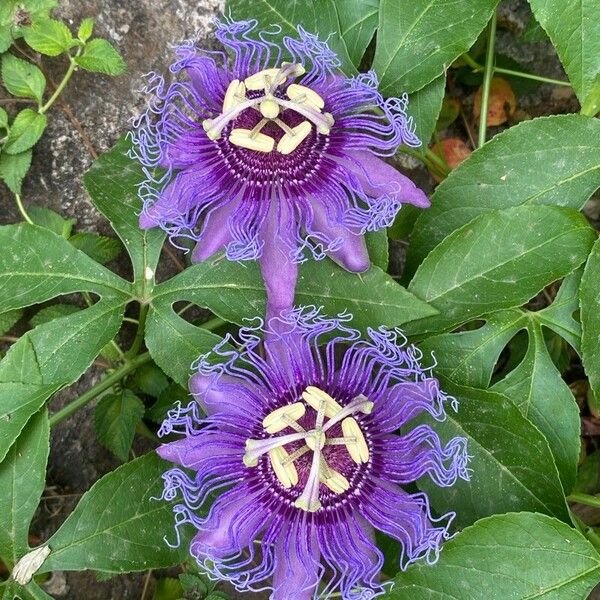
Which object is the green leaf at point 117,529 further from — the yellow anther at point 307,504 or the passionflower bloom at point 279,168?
the passionflower bloom at point 279,168

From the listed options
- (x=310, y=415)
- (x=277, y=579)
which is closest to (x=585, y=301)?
(x=310, y=415)

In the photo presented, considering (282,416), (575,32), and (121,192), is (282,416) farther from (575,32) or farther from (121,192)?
(575,32)

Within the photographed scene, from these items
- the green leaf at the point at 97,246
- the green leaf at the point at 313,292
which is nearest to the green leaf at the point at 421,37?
the green leaf at the point at 313,292

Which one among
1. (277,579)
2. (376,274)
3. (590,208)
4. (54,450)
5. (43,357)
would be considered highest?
(376,274)

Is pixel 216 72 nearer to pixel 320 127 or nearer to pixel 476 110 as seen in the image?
pixel 320 127

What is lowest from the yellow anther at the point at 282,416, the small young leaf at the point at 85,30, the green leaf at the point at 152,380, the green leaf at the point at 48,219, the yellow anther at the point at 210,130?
the green leaf at the point at 152,380

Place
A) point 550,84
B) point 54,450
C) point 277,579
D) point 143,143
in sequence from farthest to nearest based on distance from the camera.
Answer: point 550,84 < point 54,450 < point 143,143 < point 277,579
